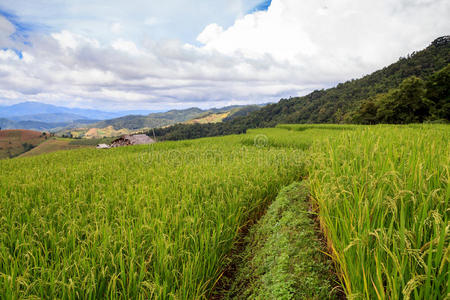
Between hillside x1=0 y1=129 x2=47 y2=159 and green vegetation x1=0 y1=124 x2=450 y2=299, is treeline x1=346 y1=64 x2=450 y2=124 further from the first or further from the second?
hillside x1=0 y1=129 x2=47 y2=159

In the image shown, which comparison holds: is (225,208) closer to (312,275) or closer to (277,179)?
(312,275)

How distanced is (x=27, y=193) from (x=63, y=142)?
17359cm

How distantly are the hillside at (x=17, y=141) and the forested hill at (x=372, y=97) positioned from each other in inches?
4594

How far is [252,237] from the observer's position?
3857mm

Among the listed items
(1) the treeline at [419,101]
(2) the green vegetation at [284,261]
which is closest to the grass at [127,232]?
(2) the green vegetation at [284,261]

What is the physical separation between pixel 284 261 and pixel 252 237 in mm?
1273

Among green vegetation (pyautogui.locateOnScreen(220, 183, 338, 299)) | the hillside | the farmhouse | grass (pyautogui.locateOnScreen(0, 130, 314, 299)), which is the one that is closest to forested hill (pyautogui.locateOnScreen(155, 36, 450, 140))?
grass (pyautogui.locateOnScreen(0, 130, 314, 299))

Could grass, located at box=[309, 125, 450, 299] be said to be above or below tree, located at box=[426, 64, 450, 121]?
below

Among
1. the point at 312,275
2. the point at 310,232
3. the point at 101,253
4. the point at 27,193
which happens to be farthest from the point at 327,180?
the point at 27,193

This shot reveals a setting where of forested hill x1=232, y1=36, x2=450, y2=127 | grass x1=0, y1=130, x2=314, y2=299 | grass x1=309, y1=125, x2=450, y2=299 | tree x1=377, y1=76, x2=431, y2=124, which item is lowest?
grass x1=0, y1=130, x2=314, y2=299

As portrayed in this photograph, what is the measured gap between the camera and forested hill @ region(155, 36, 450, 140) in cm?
2934

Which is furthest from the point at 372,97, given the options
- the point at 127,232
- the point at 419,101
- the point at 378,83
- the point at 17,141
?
the point at 17,141

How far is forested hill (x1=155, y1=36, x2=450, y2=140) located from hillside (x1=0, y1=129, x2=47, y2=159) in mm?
116695

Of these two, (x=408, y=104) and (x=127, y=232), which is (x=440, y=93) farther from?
(x=127, y=232)
